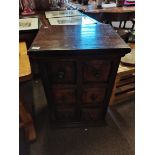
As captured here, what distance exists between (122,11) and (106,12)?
0.66 ft

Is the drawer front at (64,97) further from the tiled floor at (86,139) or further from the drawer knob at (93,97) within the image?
the tiled floor at (86,139)

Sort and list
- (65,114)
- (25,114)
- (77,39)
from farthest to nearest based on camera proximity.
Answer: (65,114), (25,114), (77,39)

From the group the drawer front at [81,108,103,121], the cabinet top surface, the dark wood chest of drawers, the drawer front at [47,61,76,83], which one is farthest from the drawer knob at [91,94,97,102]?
the cabinet top surface

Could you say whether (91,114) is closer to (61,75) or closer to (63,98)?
(63,98)

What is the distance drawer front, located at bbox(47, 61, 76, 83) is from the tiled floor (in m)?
0.48

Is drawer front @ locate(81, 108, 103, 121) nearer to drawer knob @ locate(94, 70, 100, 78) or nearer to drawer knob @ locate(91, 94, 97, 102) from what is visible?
drawer knob @ locate(91, 94, 97, 102)

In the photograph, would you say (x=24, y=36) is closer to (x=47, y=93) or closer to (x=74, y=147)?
(x=47, y=93)

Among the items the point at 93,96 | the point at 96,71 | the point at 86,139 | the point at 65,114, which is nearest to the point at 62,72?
the point at 96,71

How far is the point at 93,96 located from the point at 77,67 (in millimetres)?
307

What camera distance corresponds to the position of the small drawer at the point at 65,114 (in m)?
1.58

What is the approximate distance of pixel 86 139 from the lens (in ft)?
5.09

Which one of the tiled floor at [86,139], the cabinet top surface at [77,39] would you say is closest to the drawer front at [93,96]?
the tiled floor at [86,139]
